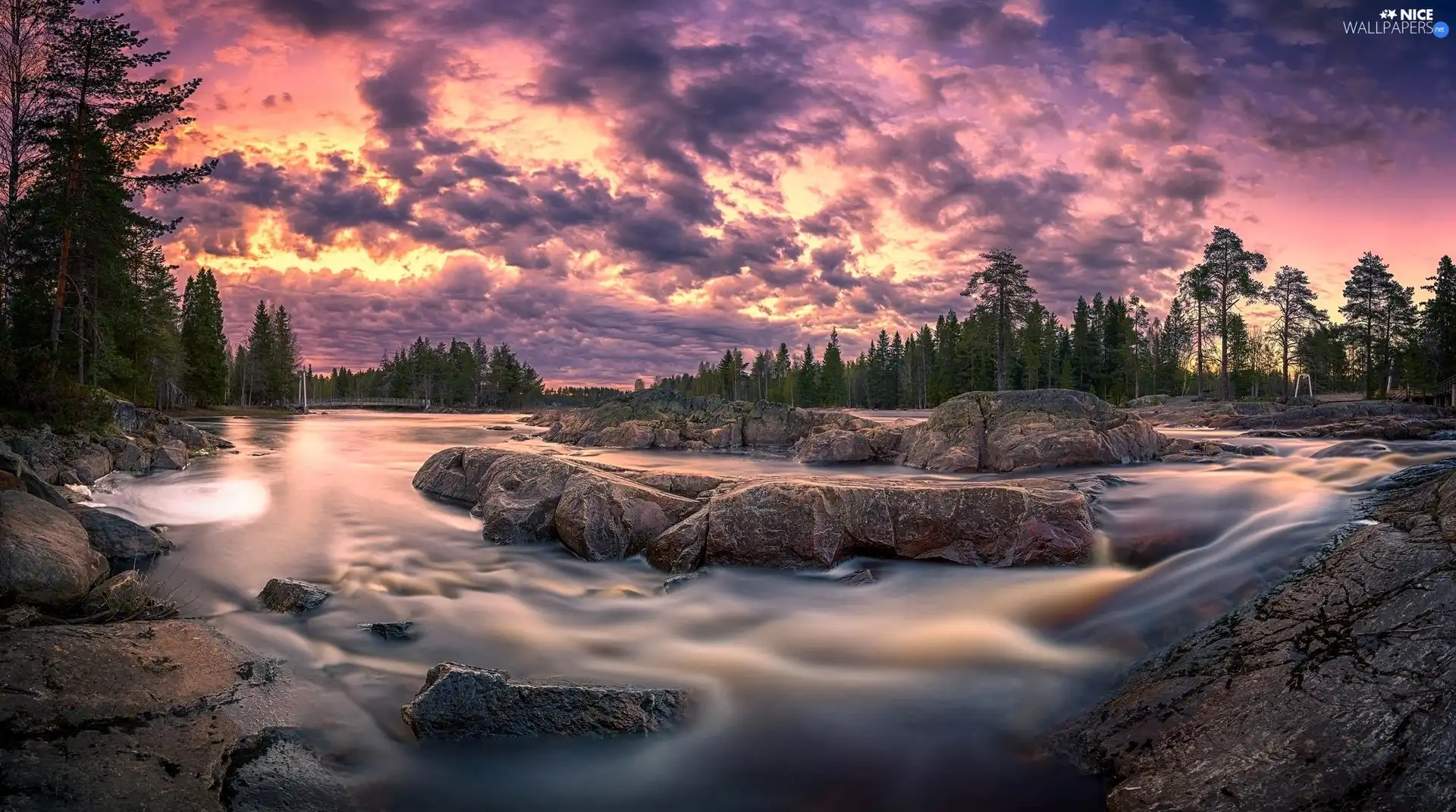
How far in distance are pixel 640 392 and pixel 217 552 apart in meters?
27.9

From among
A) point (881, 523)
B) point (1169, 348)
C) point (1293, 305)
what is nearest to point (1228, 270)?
point (1293, 305)

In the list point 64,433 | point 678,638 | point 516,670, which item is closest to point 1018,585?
point 678,638

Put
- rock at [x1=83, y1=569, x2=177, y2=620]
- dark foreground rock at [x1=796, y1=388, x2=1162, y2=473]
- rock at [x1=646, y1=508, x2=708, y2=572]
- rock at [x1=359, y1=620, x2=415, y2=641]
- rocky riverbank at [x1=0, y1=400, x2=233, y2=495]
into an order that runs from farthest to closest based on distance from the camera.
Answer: dark foreground rock at [x1=796, y1=388, x2=1162, y2=473] < rocky riverbank at [x1=0, y1=400, x2=233, y2=495] < rock at [x1=646, y1=508, x2=708, y2=572] < rock at [x1=359, y1=620, x2=415, y2=641] < rock at [x1=83, y1=569, x2=177, y2=620]

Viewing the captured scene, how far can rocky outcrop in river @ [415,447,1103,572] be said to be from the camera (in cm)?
797

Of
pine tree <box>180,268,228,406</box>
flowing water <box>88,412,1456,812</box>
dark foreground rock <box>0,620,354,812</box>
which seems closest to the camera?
dark foreground rock <box>0,620,354,812</box>

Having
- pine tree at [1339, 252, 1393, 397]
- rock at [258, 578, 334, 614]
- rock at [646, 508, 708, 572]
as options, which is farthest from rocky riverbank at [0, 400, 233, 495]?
pine tree at [1339, 252, 1393, 397]

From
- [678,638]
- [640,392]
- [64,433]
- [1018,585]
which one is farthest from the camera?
[640,392]

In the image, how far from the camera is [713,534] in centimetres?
830

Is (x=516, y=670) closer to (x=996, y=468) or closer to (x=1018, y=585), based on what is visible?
(x=1018, y=585)

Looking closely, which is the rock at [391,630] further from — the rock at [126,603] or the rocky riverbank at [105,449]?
the rocky riverbank at [105,449]

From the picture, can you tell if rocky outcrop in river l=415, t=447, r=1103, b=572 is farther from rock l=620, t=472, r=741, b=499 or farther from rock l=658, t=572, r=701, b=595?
rock l=620, t=472, r=741, b=499

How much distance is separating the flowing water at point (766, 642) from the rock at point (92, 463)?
6.01 metres

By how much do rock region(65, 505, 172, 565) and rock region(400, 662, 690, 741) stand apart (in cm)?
663

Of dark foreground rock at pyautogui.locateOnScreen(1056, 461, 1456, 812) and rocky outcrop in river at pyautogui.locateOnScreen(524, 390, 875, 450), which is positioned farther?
rocky outcrop in river at pyautogui.locateOnScreen(524, 390, 875, 450)
